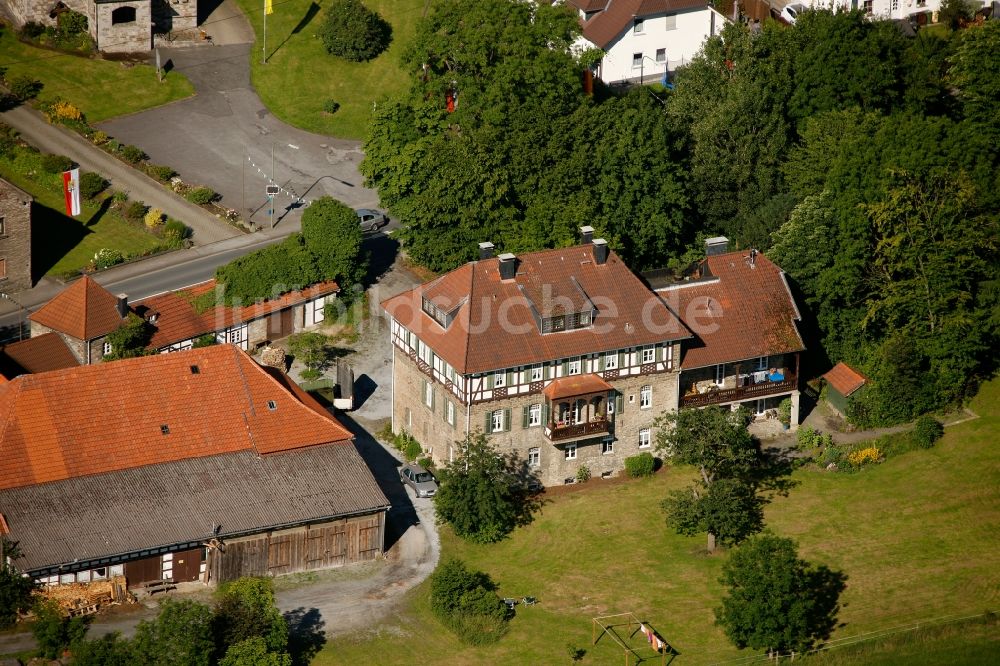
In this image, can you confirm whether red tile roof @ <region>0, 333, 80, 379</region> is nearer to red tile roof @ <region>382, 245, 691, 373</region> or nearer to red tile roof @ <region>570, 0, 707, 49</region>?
red tile roof @ <region>382, 245, 691, 373</region>

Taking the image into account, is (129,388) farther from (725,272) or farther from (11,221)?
(725,272)

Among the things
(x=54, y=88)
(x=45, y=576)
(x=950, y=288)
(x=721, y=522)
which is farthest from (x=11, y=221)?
(x=950, y=288)

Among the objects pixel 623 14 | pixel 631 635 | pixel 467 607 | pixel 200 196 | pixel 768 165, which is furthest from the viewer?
pixel 623 14

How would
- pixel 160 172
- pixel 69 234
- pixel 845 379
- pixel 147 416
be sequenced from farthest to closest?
pixel 160 172 → pixel 69 234 → pixel 845 379 → pixel 147 416

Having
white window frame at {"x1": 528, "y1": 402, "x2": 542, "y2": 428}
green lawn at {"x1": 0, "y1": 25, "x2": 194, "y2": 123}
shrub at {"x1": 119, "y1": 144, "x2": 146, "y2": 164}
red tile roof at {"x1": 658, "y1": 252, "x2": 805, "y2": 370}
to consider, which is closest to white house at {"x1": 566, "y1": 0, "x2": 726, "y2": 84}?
green lawn at {"x1": 0, "y1": 25, "x2": 194, "y2": 123}

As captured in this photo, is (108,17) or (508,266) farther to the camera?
(108,17)

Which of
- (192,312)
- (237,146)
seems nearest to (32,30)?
(237,146)

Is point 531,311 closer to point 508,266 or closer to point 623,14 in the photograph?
point 508,266
